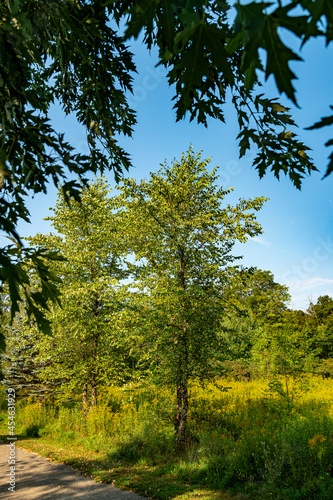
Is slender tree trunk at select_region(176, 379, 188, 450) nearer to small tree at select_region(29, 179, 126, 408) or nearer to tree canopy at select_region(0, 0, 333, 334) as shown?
small tree at select_region(29, 179, 126, 408)

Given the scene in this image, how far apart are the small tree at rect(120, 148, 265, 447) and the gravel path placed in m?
1.95

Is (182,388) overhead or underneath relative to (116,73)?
underneath

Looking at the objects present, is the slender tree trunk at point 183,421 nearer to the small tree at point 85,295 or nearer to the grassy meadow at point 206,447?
the grassy meadow at point 206,447

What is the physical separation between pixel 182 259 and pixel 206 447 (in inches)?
160

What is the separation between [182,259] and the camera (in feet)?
23.9

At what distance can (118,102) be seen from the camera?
321cm

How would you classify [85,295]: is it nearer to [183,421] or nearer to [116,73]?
[183,421]

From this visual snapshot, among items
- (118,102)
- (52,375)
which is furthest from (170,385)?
(118,102)

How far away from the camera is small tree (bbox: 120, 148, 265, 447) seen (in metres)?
6.32

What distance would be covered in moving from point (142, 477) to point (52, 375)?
5.44m

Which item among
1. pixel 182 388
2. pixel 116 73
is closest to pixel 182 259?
pixel 182 388

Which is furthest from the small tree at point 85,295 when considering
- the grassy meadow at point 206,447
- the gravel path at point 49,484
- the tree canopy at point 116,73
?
the tree canopy at point 116,73

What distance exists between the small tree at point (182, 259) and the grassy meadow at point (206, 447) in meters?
0.79

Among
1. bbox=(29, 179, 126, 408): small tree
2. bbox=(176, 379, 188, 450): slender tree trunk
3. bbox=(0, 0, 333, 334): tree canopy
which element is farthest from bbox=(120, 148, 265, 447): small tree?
bbox=(0, 0, 333, 334): tree canopy
